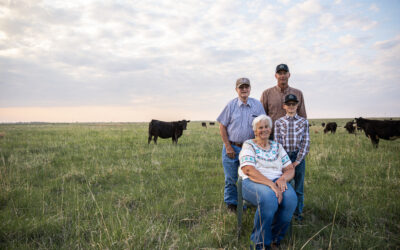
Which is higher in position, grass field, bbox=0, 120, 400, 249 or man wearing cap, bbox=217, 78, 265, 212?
man wearing cap, bbox=217, 78, 265, 212

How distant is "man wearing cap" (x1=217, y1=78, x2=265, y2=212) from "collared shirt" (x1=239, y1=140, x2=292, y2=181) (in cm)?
75

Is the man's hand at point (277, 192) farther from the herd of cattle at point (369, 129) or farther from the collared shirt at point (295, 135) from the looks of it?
the herd of cattle at point (369, 129)

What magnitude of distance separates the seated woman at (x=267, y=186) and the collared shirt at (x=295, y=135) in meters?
0.39

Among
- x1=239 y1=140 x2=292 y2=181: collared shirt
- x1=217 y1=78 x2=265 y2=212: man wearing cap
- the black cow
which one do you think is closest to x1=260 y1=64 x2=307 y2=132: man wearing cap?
x1=217 y1=78 x2=265 y2=212: man wearing cap

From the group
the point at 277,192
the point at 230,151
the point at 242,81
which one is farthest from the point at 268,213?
the point at 242,81

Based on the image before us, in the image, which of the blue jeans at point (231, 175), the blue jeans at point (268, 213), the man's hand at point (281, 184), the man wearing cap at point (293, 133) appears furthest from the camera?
the blue jeans at point (231, 175)

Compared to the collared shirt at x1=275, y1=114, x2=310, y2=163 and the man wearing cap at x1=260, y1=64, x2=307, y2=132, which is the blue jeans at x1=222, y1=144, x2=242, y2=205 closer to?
the collared shirt at x1=275, y1=114, x2=310, y2=163

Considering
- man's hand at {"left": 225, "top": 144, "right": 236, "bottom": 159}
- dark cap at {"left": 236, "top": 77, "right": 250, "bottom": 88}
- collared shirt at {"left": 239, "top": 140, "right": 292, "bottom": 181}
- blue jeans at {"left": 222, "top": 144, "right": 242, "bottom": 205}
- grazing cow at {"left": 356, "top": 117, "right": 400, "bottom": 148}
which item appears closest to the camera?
collared shirt at {"left": 239, "top": 140, "right": 292, "bottom": 181}

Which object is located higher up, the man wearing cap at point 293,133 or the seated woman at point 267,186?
the man wearing cap at point 293,133

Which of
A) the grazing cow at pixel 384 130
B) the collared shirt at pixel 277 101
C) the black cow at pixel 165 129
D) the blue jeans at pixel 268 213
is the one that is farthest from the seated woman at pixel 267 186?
the grazing cow at pixel 384 130

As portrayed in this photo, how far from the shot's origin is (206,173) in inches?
262

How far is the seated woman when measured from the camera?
2.78 meters

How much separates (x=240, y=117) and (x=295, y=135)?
0.99m

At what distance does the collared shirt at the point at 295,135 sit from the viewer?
3597 millimetres
